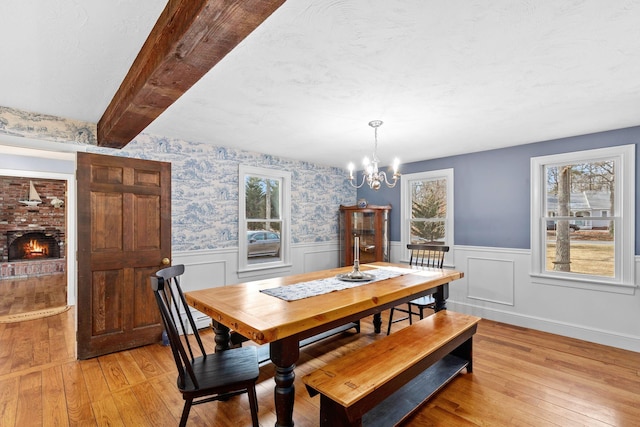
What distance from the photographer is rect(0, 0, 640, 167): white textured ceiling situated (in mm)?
1458

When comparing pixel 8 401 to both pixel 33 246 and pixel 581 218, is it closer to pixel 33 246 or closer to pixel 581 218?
pixel 581 218

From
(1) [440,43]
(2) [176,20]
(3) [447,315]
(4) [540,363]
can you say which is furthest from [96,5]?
(4) [540,363]

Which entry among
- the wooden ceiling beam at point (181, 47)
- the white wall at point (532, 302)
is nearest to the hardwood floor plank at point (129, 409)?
the wooden ceiling beam at point (181, 47)

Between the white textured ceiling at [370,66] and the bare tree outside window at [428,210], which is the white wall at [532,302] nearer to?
the bare tree outside window at [428,210]

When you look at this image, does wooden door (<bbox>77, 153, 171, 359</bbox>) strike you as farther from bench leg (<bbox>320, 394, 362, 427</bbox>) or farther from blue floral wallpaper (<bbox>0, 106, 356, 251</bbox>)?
bench leg (<bbox>320, 394, 362, 427</bbox>)

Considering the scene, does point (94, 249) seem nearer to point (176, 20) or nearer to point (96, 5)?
point (96, 5)

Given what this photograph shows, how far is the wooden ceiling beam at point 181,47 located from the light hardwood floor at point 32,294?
417cm

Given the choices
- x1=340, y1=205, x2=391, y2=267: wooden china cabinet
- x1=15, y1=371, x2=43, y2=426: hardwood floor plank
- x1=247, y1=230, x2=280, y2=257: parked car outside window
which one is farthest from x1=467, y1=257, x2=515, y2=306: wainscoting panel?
x1=15, y1=371, x2=43, y2=426: hardwood floor plank

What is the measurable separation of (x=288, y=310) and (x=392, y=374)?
722mm

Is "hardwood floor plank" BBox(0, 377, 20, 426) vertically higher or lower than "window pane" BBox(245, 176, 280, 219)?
lower

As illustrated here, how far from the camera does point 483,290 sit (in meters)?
4.27

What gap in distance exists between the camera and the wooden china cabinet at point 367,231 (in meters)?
5.18

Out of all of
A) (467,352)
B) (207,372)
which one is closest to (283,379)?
(207,372)

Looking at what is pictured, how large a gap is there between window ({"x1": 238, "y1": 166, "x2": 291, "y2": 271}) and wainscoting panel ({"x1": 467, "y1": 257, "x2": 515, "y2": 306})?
2.78m
